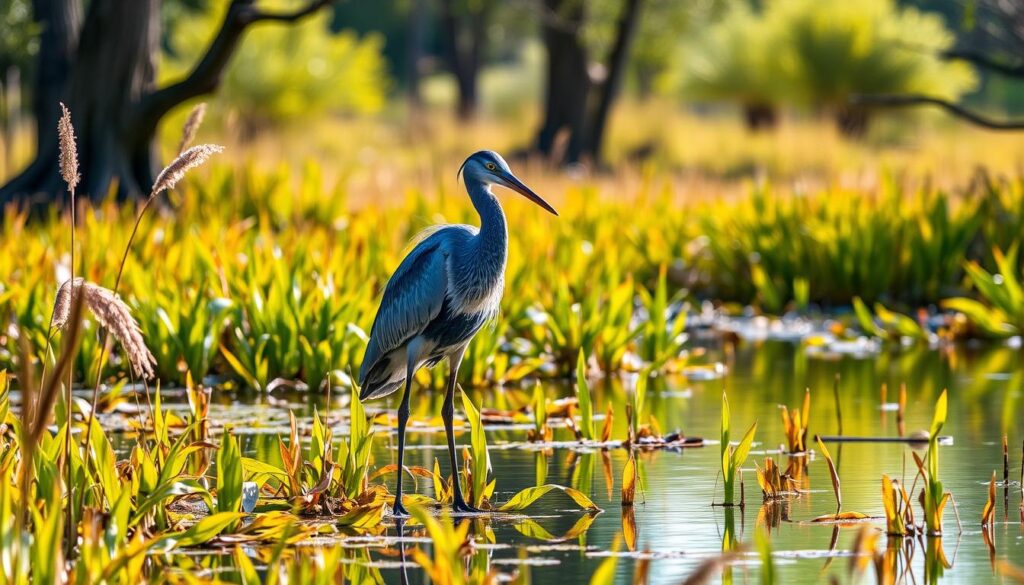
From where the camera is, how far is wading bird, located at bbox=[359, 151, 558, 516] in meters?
6.55

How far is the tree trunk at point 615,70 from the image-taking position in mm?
27734

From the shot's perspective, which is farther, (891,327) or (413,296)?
(891,327)

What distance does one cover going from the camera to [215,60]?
14.2 meters

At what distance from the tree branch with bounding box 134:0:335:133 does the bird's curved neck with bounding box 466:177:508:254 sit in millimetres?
7223

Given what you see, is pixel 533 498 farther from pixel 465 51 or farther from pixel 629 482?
pixel 465 51

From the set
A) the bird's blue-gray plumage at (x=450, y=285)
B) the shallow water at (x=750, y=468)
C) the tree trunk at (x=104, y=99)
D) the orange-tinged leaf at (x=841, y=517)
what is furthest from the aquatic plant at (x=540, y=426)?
the tree trunk at (x=104, y=99)

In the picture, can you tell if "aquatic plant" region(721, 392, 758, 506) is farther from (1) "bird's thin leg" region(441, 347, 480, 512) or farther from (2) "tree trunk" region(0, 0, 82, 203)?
(2) "tree trunk" region(0, 0, 82, 203)

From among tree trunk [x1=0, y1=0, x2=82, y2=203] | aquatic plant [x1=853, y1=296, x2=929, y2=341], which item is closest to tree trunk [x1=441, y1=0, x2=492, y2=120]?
tree trunk [x1=0, y1=0, x2=82, y2=203]

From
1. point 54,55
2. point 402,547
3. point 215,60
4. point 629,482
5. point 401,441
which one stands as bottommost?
point 402,547

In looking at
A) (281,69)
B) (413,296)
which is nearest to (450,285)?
(413,296)

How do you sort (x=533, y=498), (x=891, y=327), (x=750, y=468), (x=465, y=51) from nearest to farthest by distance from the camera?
(x=533, y=498)
(x=750, y=468)
(x=891, y=327)
(x=465, y=51)

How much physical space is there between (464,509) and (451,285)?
2.72ft

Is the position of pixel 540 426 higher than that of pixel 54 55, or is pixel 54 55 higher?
pixel 54 55

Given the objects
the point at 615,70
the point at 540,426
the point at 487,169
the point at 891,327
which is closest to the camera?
the point at 487,169
